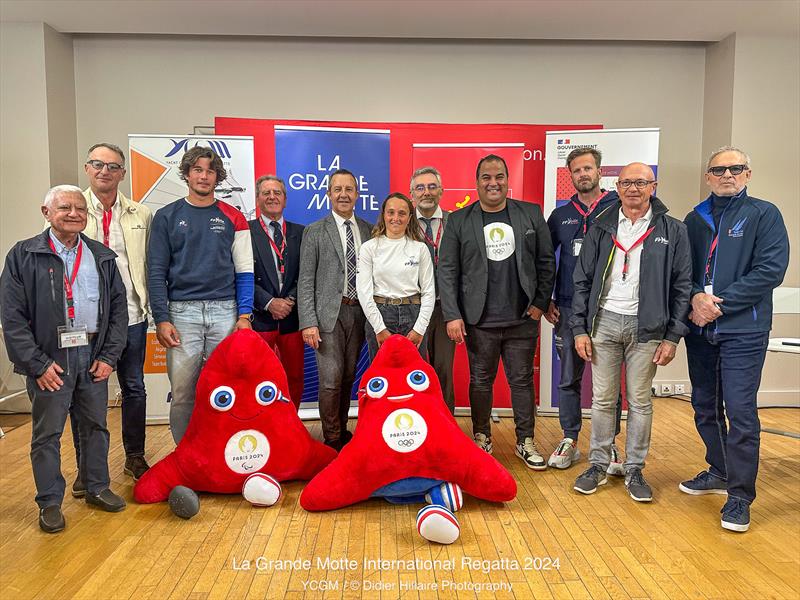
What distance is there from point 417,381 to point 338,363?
2.32 ft

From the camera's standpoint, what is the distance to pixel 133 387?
3158 millimetres

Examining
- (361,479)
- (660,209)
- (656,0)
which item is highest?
(656,0)

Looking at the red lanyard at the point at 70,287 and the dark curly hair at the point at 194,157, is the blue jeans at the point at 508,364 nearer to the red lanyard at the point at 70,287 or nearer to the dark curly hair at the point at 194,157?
the dark curly hair at the point at 194,157

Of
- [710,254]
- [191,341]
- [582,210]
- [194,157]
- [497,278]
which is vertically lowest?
[191,341]

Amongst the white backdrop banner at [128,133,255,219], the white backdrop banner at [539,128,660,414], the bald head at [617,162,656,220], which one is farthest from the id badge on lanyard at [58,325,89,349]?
the white backdrop banner at [539,128,660,414]

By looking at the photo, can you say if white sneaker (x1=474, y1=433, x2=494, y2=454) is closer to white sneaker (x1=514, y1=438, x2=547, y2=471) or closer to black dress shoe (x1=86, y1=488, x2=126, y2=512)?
white sneaker (x1=514, y1=438, x2=547, y2=471)

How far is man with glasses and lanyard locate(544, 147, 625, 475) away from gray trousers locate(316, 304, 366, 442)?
108cm

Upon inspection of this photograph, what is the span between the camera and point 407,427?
2.76m

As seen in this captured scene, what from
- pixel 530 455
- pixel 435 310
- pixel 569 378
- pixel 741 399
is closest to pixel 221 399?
pixel 435 310

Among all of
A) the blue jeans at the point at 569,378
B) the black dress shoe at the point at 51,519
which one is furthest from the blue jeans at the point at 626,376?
the black dress shoe at the point at 51,519

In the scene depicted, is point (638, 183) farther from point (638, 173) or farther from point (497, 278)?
point (497, 278)

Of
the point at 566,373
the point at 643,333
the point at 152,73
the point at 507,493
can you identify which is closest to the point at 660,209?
the point at 643,333

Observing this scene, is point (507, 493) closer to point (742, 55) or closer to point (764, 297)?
point (764, 297)

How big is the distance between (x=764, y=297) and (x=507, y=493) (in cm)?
139
